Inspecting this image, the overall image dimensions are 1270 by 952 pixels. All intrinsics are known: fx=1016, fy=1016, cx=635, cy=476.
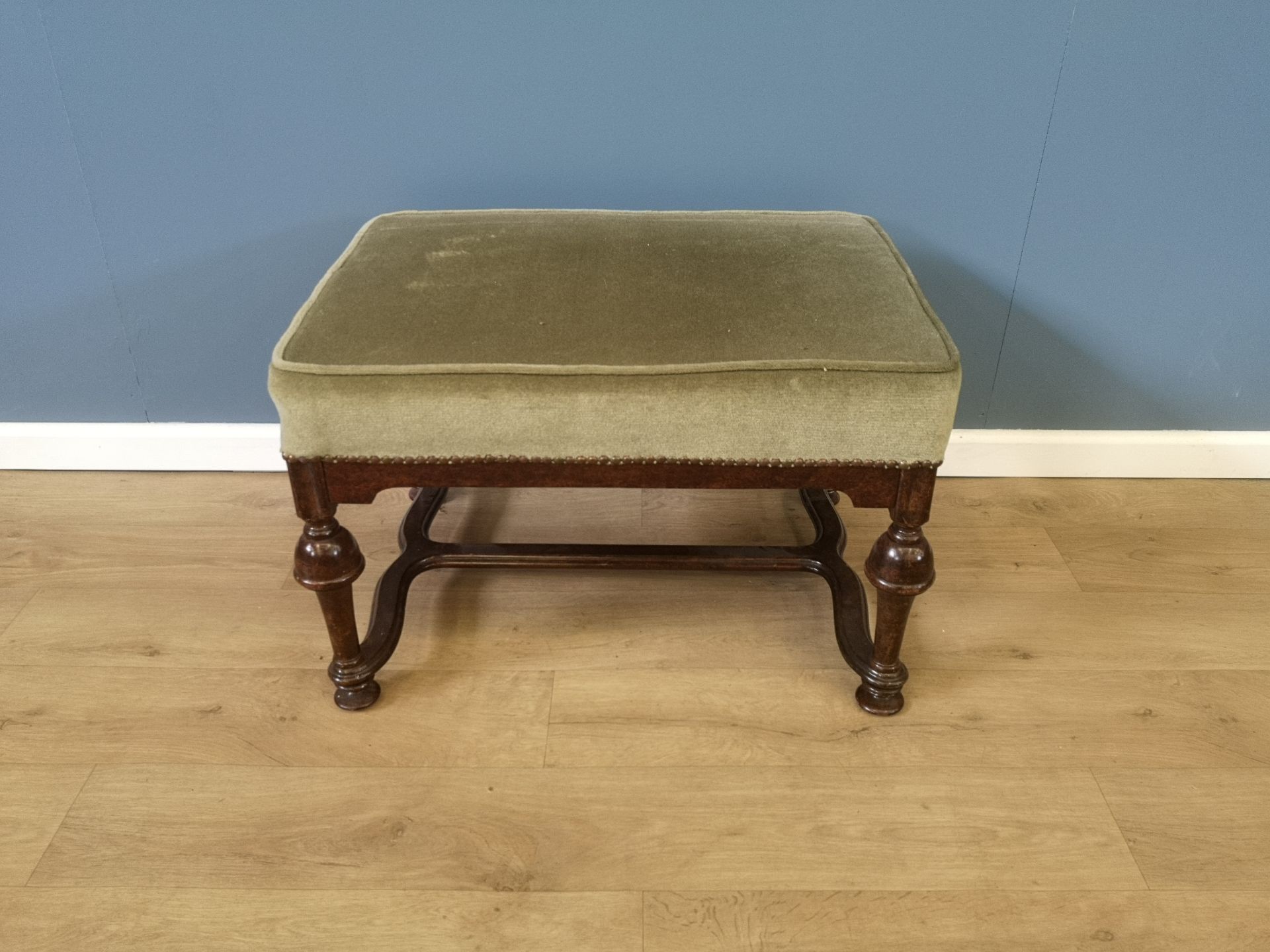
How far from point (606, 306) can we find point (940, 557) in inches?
25.3

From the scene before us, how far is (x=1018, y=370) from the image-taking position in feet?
4.76

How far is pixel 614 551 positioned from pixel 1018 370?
67cm

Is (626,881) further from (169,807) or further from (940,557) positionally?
(940,557)

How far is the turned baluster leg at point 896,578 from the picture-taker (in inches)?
38.1

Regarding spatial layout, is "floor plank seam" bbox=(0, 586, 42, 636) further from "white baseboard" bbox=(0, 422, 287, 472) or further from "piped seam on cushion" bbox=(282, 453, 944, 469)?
"piped seam on cushion" bbox=(282, 453, 944, 469)

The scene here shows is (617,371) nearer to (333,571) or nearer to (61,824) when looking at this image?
(333,571)

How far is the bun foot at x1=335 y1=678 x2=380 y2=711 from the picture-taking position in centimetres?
111

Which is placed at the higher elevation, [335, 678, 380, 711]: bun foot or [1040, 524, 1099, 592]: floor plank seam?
[335, 678, 380, 711]: bun foot

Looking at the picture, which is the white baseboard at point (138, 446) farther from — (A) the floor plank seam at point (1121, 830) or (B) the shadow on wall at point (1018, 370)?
(A) the floor plank seam at point (1121, 830)

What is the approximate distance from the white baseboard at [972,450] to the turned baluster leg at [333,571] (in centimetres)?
53

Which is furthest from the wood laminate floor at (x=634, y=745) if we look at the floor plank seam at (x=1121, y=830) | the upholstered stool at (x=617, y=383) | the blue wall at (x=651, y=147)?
the blue wall at (x=651, y=147)

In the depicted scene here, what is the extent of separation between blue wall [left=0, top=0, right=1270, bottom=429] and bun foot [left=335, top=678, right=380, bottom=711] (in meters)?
0.57

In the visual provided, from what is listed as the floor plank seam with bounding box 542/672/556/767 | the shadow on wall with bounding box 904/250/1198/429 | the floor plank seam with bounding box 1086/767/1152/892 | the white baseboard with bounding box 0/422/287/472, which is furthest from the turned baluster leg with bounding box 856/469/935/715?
the white baseboard with bounding box 0/422/287/472

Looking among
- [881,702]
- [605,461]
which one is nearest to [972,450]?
[881,702]
